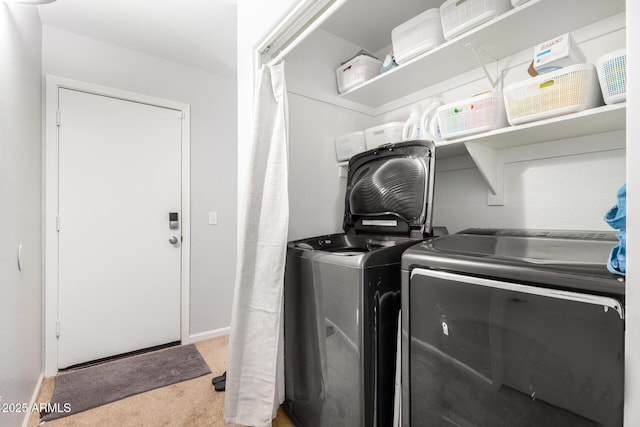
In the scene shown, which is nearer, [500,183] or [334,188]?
[500,183]

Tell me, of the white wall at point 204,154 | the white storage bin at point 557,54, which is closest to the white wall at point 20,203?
the white wall at point 204,154

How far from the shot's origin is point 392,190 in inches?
61.8

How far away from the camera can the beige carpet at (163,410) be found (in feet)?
5.48

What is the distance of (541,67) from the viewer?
3.64 ft

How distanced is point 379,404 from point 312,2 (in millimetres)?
1671

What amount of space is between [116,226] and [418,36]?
262cm

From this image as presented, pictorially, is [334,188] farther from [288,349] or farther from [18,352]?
[18,352]

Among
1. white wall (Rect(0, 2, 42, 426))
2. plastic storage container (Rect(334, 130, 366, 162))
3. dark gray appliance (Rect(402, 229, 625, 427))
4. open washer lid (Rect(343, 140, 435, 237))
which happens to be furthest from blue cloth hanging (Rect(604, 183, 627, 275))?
white wall (Rect(0, 2, 42, 426))

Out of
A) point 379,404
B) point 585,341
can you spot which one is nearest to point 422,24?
point 585,341

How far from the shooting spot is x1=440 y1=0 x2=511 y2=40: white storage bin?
1.21 metres

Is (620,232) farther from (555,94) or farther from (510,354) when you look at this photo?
(555,94)

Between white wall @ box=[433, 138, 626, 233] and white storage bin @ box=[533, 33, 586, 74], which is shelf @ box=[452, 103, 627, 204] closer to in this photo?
white wall @ box=[433, 138, 626, 233]

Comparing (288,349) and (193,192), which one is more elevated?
(193,192)

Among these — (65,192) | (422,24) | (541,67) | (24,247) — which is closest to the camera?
(541,67)
